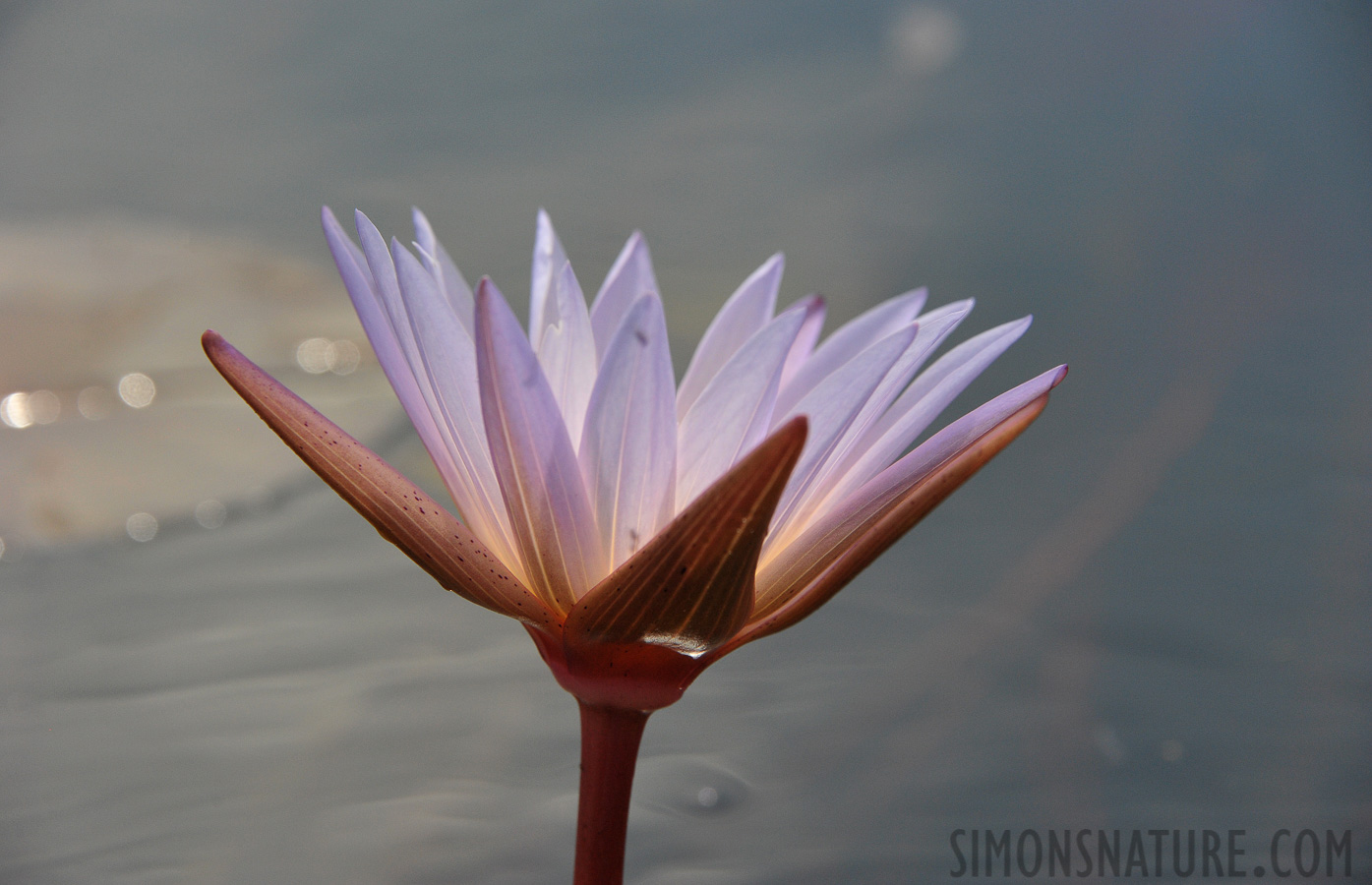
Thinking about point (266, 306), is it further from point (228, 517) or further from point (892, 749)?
point (892, 749)

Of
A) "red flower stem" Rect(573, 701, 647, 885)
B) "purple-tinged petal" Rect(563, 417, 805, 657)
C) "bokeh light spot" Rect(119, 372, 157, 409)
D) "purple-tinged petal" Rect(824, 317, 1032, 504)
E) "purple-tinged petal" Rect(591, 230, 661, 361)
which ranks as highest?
"bokeh light spot" Rect(119, 372, 157, 409)

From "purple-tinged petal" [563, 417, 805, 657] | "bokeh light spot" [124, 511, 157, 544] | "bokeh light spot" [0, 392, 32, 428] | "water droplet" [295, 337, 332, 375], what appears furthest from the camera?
"water droplet" [295, 337, 332, 375]

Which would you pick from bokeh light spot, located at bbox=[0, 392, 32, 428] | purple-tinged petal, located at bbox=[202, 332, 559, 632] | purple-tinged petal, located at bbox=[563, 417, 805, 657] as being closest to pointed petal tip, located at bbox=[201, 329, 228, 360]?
purple-tinged petal, located at bbox=[202, 332, 559, 632]

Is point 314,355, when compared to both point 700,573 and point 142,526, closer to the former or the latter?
point 142,526

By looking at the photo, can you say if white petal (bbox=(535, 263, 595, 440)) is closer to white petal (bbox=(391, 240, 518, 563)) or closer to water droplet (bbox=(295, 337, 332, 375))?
white petal (bbox=(391, 240, 518, 563))

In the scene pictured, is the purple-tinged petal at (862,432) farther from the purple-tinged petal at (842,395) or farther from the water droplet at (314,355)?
the water droplet at (314,355)

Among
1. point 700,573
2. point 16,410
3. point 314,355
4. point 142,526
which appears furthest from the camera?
point 314,355

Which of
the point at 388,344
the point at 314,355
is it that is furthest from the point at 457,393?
the point at 314,355
